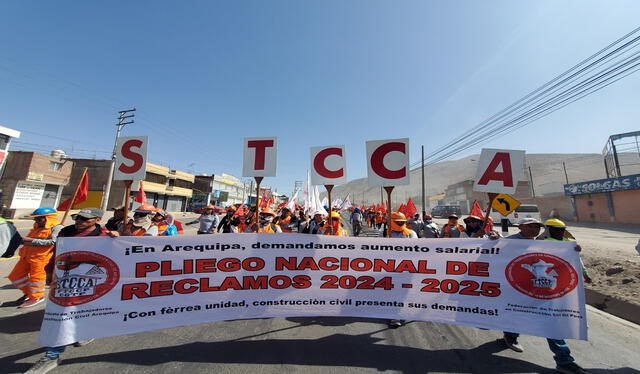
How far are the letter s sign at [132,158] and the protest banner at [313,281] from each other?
63.4 inches

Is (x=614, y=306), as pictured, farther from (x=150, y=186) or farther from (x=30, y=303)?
(x=150, y=186)

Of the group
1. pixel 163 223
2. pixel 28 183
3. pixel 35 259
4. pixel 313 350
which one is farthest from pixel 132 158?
pixel 28 183

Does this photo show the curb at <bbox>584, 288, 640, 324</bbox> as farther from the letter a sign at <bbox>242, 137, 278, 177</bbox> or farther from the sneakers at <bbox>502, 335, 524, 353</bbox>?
the letter a sign at <bbox>242, 137, 278, 177</bbox>

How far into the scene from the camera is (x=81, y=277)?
286 cm

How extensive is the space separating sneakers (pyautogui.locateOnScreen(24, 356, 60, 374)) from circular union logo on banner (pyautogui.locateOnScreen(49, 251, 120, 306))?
577 mm

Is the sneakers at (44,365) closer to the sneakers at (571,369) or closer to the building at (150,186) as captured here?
the sneakers at (571,369)

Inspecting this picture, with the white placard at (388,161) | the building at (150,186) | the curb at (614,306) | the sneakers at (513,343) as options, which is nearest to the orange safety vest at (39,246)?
the white placard at (388,161)

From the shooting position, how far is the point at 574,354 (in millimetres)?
3227

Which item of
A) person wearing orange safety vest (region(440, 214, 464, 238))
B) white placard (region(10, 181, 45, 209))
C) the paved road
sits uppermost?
white placard (region(10, 181, 45, 209))

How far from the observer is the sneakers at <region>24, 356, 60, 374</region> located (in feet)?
8.41

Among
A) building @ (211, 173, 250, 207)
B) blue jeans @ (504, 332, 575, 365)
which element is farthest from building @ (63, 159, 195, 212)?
blue jeans @ (504, 332, 575, 365)

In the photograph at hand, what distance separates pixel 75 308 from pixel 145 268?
743 millimetres

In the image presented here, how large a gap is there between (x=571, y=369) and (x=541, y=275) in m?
0.98

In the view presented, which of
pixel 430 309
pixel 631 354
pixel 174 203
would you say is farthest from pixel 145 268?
pixel 174 203
